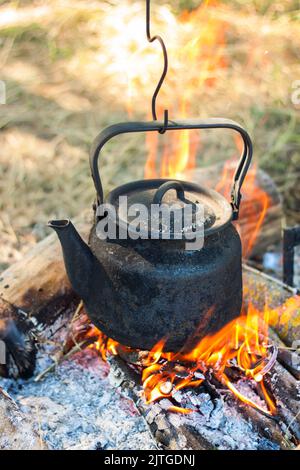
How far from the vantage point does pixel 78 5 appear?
545 centimetres

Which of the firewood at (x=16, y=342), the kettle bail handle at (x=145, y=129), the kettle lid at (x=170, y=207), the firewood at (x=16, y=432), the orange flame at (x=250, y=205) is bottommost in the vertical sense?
the firewood at (x=16, y=432)

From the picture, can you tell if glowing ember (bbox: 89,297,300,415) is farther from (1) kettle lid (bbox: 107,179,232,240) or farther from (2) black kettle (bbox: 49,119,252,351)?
(1) kettle lid (bbox: 107,179,232,240)

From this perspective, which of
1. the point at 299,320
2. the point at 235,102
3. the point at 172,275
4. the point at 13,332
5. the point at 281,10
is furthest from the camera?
the point at 281,10

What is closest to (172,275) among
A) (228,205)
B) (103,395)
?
(228,205)

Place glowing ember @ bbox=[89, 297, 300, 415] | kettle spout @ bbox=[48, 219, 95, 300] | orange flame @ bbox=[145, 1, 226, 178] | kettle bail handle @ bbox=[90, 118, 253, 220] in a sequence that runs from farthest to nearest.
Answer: orange flame @ bbox=[145, 1, 226, 178], glowing ember @ bbox=[89, 297, 300, 415], kettle spout @ bbox=[48, 219, 95, 300], kettle bail handle @ bbox=[90, 118, 253, 220]

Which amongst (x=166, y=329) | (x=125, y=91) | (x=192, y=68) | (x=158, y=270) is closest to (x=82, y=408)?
(x=166, y=329)

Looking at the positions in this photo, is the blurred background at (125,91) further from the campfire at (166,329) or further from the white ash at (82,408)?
the white ash at (82,408)

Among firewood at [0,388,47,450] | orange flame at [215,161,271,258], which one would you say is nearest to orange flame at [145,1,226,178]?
orange flame at [215,161,271,258]

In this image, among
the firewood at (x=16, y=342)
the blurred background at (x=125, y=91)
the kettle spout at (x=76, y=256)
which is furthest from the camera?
the blurred background at (x=125, y=91)

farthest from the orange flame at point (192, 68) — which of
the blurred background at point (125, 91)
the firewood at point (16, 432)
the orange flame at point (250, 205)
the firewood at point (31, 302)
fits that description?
the firewood at point (16, 432)

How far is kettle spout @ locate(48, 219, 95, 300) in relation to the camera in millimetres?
1634

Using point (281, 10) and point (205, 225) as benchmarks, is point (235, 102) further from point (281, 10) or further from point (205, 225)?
point (205, 225)

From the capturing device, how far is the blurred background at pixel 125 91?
12.2ft

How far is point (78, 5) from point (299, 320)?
→ 14.7 feet
